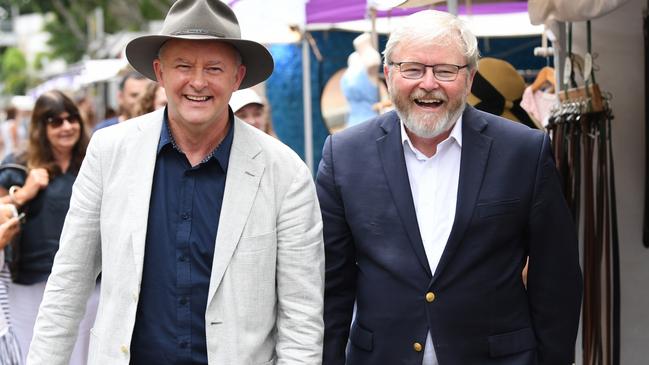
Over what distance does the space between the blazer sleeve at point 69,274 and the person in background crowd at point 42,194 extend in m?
2.97

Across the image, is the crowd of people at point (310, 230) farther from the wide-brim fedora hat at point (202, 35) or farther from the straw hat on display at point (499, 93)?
the straw hat on display at point (499, 93)

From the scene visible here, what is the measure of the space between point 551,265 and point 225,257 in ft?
3.91

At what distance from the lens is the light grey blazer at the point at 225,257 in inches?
134

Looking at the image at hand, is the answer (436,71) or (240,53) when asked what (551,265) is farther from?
(240,53)

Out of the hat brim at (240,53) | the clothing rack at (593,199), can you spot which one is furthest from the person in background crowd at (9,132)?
the hat brim at (240,53)

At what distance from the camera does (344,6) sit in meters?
9.16

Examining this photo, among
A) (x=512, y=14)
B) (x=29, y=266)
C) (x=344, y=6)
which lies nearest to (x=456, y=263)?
(x=29, y=266)

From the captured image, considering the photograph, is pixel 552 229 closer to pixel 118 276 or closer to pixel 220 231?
pixel 220 231

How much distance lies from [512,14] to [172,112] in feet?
27.7

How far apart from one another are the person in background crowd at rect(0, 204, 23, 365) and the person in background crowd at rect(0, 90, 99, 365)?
0.61ft

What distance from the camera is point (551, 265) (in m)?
3.74

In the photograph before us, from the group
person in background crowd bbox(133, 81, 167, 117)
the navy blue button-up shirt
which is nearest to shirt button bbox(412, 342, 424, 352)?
the navy blue button-up shirt

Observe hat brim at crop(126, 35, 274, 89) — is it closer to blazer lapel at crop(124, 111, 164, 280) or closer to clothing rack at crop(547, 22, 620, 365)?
blazer lapel at crop(124, 111, 164, 280)

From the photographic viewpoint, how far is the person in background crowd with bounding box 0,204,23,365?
5598 mm
